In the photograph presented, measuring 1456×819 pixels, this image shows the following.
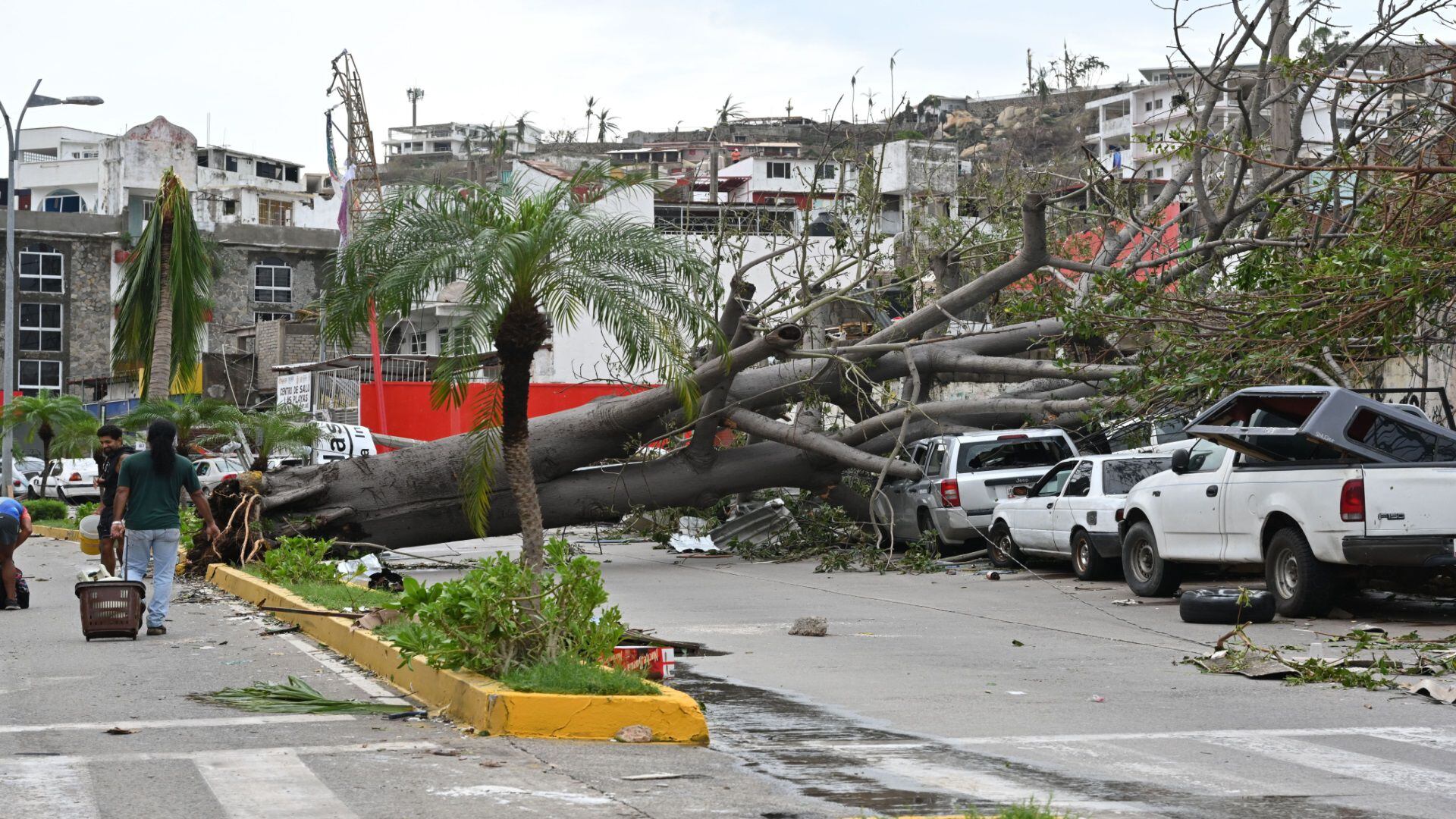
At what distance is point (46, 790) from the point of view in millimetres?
5980

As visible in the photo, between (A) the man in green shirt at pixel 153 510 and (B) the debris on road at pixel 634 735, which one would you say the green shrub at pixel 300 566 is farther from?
(B) the debris on road at pixel 634 735

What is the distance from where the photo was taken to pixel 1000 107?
443 feet

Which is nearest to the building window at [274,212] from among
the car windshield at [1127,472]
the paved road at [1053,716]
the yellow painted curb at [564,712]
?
the car windshield at [1127,472]

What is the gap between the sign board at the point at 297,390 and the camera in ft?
164

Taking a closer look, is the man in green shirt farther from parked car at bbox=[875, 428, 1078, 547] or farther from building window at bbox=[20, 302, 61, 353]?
building window at bbox=[20, 302, 61, 353]

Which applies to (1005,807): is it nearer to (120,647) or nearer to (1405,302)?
(120,647)

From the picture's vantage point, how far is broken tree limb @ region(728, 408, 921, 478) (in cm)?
2061

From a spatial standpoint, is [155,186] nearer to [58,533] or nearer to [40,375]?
[40,375]

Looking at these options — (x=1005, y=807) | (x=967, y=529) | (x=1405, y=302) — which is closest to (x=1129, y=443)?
(x=967, y=529)

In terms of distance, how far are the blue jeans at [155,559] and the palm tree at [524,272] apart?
267cm

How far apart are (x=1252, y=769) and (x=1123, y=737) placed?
1.01m

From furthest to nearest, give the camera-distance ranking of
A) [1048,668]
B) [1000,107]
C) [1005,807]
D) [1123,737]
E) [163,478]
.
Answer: [1000,107]
[163,478]
[1048,668]
[1123,737]
[1005,807]

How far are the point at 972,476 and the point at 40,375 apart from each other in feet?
188

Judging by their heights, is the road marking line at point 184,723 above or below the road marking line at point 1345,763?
below
